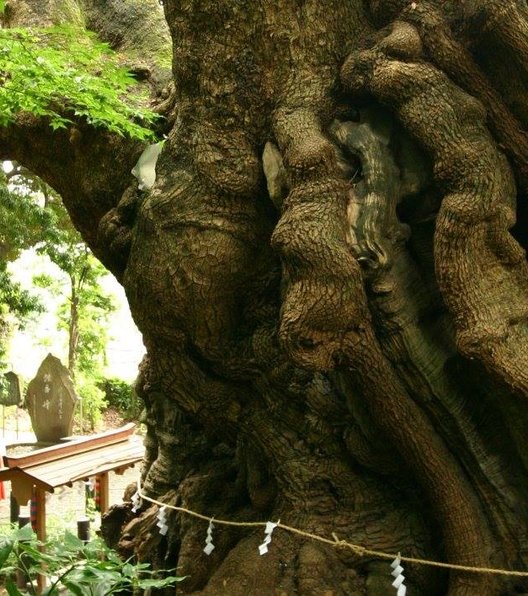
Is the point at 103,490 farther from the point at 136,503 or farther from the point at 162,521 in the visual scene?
the point at 162,521

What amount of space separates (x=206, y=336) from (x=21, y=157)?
2188 millimetres

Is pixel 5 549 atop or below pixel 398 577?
atop

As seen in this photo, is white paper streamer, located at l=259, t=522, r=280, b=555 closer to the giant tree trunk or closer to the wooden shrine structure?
the giant tree trunk

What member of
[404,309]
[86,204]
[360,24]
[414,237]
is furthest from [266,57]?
[86,204]

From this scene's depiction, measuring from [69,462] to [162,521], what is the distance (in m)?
2.25

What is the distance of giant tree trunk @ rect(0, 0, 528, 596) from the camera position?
307 centimetres

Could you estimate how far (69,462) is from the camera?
20.4 feet

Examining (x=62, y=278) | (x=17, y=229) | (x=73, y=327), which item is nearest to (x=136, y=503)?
(x=17, y=229)

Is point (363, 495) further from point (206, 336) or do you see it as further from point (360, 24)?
point (360, 24)

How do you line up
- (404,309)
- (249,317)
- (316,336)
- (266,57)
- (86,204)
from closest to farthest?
(316,336), (404,309), (266,57), (249,317), (86,204)

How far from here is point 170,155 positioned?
3754 mm

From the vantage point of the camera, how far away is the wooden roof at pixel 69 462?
5.70 m

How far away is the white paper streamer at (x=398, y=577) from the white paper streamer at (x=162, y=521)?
4.90ft

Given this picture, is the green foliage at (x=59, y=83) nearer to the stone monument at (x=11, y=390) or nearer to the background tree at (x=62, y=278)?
the background tree at (x=62, y=278)
